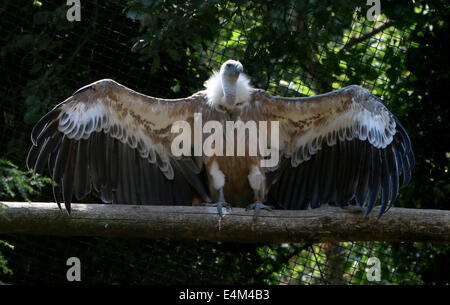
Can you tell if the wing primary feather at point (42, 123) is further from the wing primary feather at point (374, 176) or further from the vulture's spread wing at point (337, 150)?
the wing primary feather at point (374, 176)

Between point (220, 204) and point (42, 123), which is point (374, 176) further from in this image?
point (42, 123)

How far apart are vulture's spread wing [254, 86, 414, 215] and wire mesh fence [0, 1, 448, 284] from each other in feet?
2.52

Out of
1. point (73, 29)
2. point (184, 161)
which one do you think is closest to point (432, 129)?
point (184, 161)

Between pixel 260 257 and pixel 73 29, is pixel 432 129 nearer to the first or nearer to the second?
pixel 260 257

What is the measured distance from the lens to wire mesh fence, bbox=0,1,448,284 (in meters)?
5.66

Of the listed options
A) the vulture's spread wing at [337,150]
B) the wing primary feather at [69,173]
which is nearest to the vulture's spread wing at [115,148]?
the wing primary feather at [69,173]

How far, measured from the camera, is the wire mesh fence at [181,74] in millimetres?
5664

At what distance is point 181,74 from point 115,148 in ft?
3.91

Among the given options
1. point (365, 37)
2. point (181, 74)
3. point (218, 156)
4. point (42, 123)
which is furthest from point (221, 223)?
point (365, 37)

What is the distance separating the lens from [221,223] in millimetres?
4379

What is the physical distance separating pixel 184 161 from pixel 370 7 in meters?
1.85

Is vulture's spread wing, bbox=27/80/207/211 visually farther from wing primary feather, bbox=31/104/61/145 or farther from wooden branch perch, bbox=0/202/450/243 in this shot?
wooden branch perch, bbox=0/202/450/243

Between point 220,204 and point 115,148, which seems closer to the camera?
point 220,204
